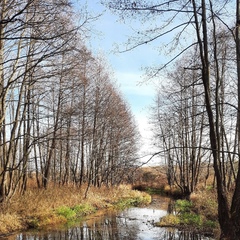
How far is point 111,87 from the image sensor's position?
1046 inches

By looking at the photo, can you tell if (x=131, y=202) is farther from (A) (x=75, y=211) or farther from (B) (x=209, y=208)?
(B) (x=209, y=208)

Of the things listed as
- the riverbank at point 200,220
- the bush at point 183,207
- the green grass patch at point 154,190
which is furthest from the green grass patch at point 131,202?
the green grass patch at point 154,190

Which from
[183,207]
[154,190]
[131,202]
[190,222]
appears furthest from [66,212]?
[154,190]

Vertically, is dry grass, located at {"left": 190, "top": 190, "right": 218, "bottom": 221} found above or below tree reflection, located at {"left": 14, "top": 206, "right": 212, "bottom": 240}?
above

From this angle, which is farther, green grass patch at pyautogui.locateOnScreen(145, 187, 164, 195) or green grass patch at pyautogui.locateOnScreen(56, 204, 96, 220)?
green grass patch at pyautogui.locateOnScreen(145, 187, 164, 195)

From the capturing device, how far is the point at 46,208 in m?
15.4

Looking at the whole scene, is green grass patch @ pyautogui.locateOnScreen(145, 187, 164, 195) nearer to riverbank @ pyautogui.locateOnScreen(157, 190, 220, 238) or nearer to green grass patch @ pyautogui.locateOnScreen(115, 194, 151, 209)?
green grass patch @ pyautogui.locateOnScreen(115, 194, 151, 209)

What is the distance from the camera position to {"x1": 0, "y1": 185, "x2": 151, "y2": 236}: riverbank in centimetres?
1317

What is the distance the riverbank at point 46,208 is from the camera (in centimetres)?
1317

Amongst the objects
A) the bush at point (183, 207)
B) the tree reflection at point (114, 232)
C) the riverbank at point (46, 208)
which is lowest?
the tree reflection at point (114, 232)

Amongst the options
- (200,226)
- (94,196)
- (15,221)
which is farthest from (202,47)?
(94,196)

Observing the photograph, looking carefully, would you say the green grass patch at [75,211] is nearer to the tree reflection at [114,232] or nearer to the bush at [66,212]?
the bush at [66,212]

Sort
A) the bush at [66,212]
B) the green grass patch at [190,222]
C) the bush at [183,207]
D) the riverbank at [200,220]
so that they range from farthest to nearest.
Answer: the bush at [183,207] < the bush at [66,212] < the green grass patch at [190,222] < the riverbank at [200,220]

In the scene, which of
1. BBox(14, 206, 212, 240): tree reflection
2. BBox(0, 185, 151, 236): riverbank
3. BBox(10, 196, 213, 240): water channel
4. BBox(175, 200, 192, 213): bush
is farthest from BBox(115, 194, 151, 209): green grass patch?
BBox(14, 206, 212, 240): tree reflection
